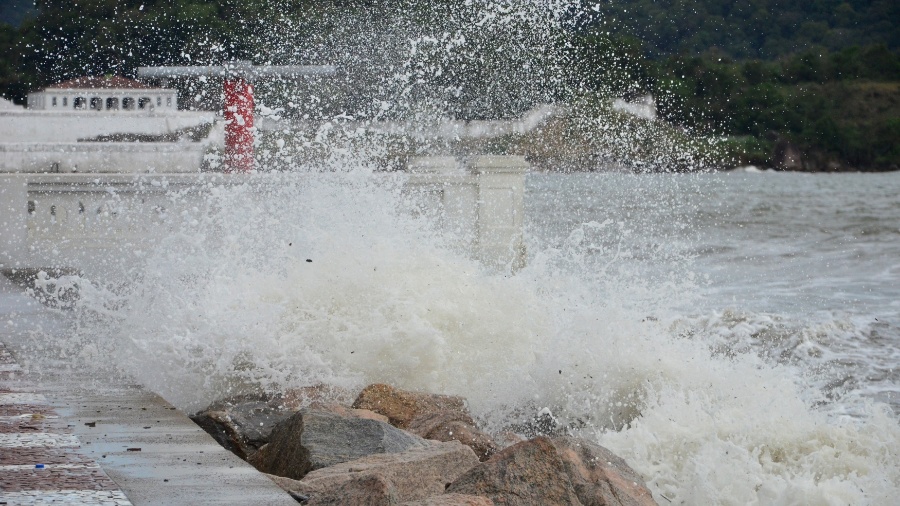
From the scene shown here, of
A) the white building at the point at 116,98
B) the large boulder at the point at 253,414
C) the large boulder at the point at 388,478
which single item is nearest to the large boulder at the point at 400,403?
the large boulder at the point at 253,414

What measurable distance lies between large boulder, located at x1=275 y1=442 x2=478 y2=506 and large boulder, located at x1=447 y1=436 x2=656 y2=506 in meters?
0.19

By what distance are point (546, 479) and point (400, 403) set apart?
8.54ft

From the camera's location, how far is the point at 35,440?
5.14 metres

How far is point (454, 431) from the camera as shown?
6684 mm

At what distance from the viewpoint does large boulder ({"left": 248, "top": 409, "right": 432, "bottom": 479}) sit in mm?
5594

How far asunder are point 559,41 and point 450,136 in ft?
33.8

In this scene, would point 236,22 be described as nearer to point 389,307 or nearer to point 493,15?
point 493,15

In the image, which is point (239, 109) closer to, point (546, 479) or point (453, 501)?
point (546, 479)

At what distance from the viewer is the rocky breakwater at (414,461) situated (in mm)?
4757

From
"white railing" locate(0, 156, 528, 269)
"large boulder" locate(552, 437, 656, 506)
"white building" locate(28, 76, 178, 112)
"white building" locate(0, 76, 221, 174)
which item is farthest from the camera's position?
"white building" locate(28, 76, 178, 112)

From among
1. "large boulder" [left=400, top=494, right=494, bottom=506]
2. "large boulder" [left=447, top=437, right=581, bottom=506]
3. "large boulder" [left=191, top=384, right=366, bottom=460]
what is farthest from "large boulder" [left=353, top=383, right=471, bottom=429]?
"large boulder" [left=400, top=494, right=494, bottom=506]

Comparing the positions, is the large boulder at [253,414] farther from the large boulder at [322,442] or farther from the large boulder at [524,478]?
the large boulder at [524,478]

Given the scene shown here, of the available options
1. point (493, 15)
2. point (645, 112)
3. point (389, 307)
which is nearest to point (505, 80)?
point (645, 112)

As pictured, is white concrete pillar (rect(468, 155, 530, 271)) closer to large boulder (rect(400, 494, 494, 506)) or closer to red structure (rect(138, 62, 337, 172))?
→ red structure (rect(138, 62, 337, 172))
